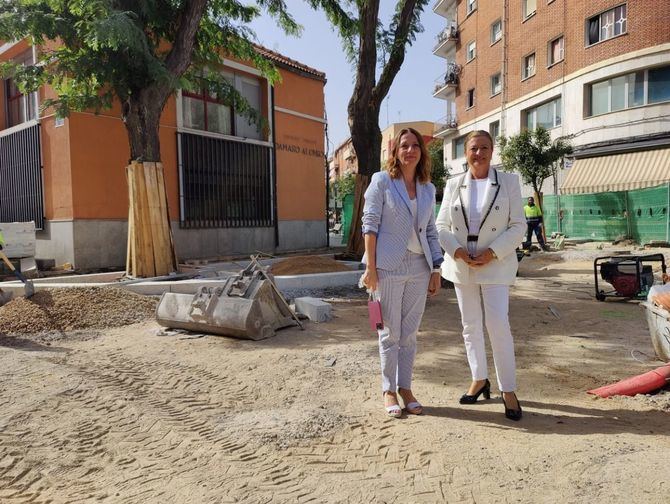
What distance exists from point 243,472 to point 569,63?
25.6m

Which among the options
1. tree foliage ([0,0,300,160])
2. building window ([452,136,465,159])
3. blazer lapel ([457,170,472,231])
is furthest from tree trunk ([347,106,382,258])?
building window ([452,136,465,159])

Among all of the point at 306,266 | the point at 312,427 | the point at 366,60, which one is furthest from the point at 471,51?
the point at 312,427

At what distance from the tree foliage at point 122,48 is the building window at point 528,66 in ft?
66.4

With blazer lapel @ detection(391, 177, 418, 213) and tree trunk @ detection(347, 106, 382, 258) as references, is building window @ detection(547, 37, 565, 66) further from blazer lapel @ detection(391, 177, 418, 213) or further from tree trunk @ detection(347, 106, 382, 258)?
blazer lapel @ detection(391, 177, 418, 213)

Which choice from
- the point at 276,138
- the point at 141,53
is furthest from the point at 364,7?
the point at 276,138

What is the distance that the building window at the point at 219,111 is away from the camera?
526 inches

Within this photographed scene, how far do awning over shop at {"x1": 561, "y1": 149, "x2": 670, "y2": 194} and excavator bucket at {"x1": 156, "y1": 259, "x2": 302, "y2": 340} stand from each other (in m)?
18.9

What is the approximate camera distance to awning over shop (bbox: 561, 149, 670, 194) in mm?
19219

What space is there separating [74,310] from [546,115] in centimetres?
2479

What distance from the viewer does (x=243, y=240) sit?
14.6m

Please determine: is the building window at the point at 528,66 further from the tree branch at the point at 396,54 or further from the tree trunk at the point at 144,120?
the tree trunk at the point at 144,120

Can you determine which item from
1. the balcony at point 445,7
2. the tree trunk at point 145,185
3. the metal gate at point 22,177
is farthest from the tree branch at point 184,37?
the balcony at point 445,7

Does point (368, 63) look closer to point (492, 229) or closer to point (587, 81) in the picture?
point (492, 229)

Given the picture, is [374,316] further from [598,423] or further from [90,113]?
[90,113]
